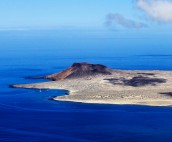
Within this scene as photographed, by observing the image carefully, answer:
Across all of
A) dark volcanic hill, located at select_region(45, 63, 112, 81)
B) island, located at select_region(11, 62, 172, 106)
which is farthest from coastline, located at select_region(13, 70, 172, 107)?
dark volcanic hill, located at select_region(45, 63, 112, 81)

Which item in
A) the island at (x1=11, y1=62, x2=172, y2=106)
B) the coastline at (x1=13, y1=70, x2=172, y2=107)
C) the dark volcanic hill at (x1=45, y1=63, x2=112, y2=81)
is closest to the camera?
the coastline at (x1=13, y1=70, x2=172, y2=107)

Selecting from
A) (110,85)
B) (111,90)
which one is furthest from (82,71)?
(111,90)

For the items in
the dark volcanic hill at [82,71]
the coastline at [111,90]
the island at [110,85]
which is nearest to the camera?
the coastline at [111,90]

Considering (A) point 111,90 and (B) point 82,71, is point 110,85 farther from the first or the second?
(B) point 82,71

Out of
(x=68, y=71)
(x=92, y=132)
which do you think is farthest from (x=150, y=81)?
(x=92, y=132)

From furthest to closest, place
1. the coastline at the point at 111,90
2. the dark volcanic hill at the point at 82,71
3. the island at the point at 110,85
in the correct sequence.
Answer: the dark volcanic hill at the point at 82,71
the island at the point at 110,85
the coastline at the point at 111,90

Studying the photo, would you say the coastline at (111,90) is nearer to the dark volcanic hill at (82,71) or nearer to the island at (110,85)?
the island at (110,85)

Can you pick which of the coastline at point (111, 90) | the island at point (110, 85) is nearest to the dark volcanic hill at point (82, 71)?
the island at point (110, 85)

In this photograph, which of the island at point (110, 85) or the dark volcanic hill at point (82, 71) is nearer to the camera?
the island at point (110, 85)

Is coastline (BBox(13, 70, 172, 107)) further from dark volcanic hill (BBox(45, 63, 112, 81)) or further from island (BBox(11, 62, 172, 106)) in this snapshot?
dark volcanic hill (BBox(45, 63, 112, 81))
